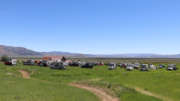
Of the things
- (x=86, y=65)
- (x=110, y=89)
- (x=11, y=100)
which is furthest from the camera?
(x=86, y=65)

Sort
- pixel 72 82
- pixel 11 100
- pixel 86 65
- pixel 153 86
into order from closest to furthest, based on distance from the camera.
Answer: pixel 11 100
pixel 153 86
pixel 72 82
pixel 86 65

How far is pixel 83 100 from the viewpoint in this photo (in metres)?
22.7

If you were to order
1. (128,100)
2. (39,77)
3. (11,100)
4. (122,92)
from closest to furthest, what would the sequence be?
(11,100)
(128,100)
(122,92)
(39,77)

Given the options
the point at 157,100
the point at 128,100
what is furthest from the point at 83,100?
the point at 157,100

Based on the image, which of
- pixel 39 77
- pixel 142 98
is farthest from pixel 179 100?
pixel 39 77

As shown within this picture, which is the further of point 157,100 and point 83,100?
point 157,100

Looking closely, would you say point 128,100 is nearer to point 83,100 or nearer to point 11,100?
point 83,100

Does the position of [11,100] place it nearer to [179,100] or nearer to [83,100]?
[83,100]

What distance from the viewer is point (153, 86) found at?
3353cm

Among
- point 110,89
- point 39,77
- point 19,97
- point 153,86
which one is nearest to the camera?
point 19,97

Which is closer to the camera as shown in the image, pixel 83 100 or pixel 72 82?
pixel 83 100

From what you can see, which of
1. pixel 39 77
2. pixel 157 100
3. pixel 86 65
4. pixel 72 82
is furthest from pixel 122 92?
pixel 86 65

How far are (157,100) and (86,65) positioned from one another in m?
47.6

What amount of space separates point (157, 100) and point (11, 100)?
18475mm
